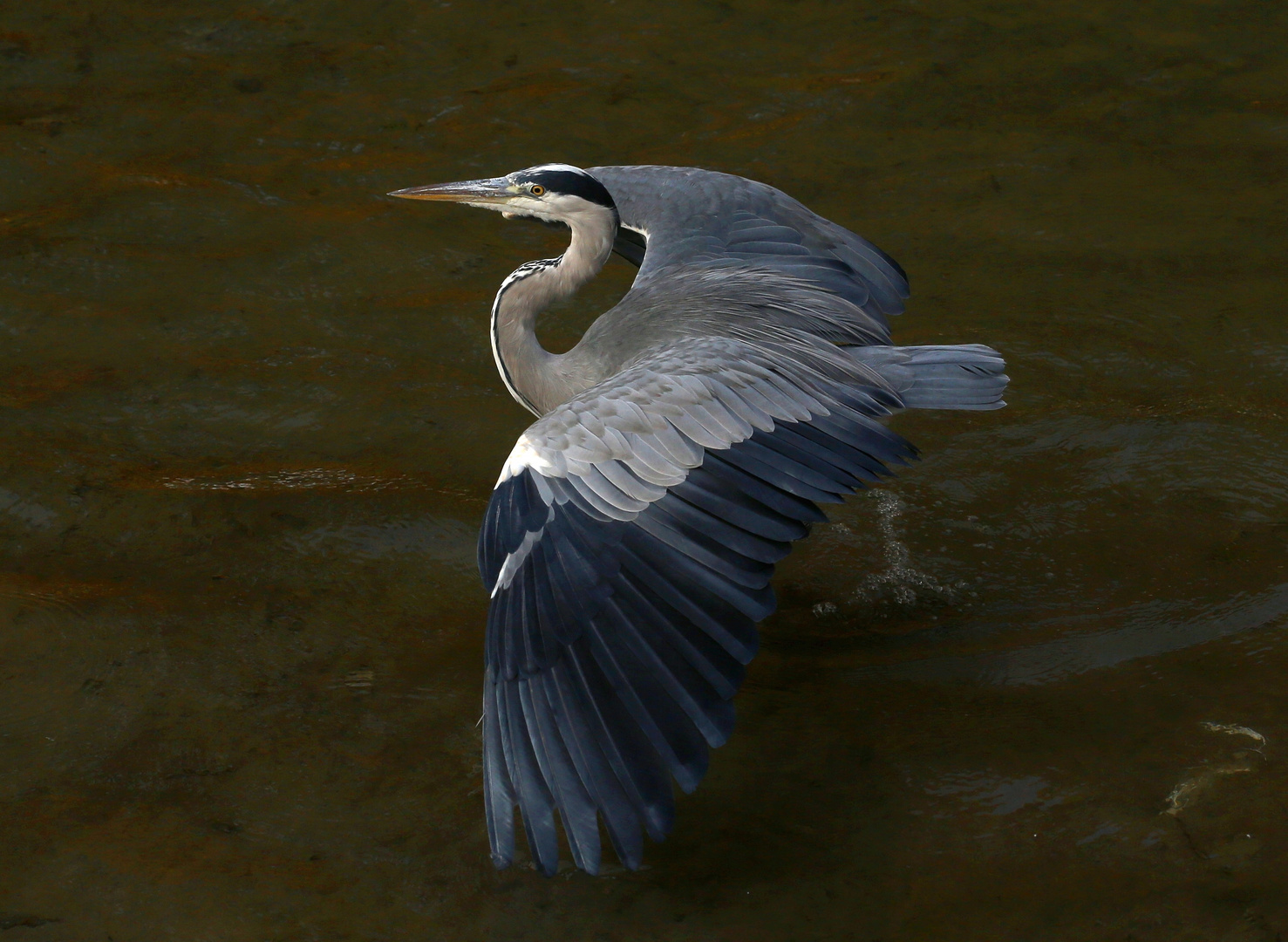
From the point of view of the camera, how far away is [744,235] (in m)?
4.97

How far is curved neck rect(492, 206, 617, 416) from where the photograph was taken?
4566mm

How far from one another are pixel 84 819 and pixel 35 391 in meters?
2.25

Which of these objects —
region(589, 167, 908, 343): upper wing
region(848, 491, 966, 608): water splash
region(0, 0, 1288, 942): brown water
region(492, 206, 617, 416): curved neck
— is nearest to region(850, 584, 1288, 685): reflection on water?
region(0, 0, 1288, 942): brown water

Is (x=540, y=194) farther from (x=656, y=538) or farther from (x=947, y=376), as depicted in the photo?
(x=656, y=538)

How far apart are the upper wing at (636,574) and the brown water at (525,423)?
39cm

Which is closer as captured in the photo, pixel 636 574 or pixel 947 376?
pixel 636 574

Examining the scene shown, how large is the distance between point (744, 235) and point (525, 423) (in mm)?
1144

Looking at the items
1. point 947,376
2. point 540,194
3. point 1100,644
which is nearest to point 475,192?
point 540,194

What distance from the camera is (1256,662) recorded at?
371 centimetres

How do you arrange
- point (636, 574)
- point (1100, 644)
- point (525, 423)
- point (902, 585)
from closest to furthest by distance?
point (636, 574) < point (1100, 644) < point (902, 585) < point (525, 423)

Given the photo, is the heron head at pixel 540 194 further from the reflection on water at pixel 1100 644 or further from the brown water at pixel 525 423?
the reflection on water at pixel 1100 644

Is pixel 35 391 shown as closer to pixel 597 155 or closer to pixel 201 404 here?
pixel 201 404

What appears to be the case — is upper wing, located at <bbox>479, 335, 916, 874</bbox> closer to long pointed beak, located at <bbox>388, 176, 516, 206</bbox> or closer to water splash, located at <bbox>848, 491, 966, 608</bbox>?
water splash, located at <bbox>848, 491, 966, 608</bbox>

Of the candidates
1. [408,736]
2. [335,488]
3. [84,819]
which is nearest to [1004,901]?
[408,736]
